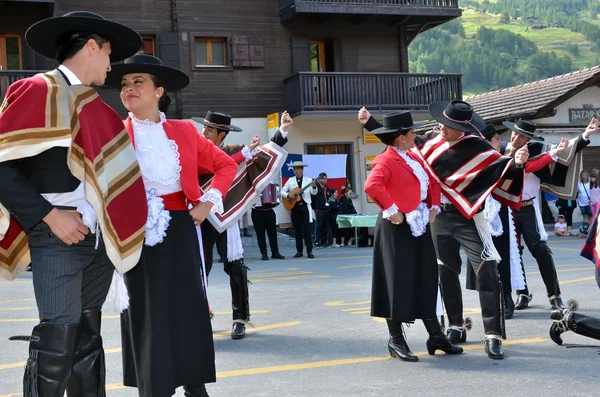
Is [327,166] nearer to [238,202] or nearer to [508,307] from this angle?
[508,307]

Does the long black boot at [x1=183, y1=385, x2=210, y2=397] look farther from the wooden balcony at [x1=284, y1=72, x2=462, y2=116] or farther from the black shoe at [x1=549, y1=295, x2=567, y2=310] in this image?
the wooden balcony at [x1=284, y1=72, x2=462, y2=116]

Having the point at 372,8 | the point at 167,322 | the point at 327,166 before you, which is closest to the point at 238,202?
the point at 167,322

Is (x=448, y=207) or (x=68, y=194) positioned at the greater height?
(x=68, y=194)

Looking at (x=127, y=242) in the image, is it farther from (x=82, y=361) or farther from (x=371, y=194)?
(x=371, y=194)

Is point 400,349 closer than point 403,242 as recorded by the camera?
Yes

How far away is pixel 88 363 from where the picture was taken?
4.31 meters

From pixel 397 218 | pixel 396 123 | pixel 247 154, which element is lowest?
pixel 397 218

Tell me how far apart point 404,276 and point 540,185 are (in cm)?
267

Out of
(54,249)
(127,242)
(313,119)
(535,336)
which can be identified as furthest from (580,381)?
(313,119)

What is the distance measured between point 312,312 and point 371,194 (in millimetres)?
2748

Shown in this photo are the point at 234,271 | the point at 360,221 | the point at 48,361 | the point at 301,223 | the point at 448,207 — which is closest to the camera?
the point at 48,361

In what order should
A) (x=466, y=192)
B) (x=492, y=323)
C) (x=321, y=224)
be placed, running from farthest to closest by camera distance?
(x=321, y=224) → (x=466, y=192) → (x=492, y=323)

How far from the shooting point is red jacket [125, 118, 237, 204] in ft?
16.3

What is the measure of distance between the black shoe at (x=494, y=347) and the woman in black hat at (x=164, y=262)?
8.49 feet
